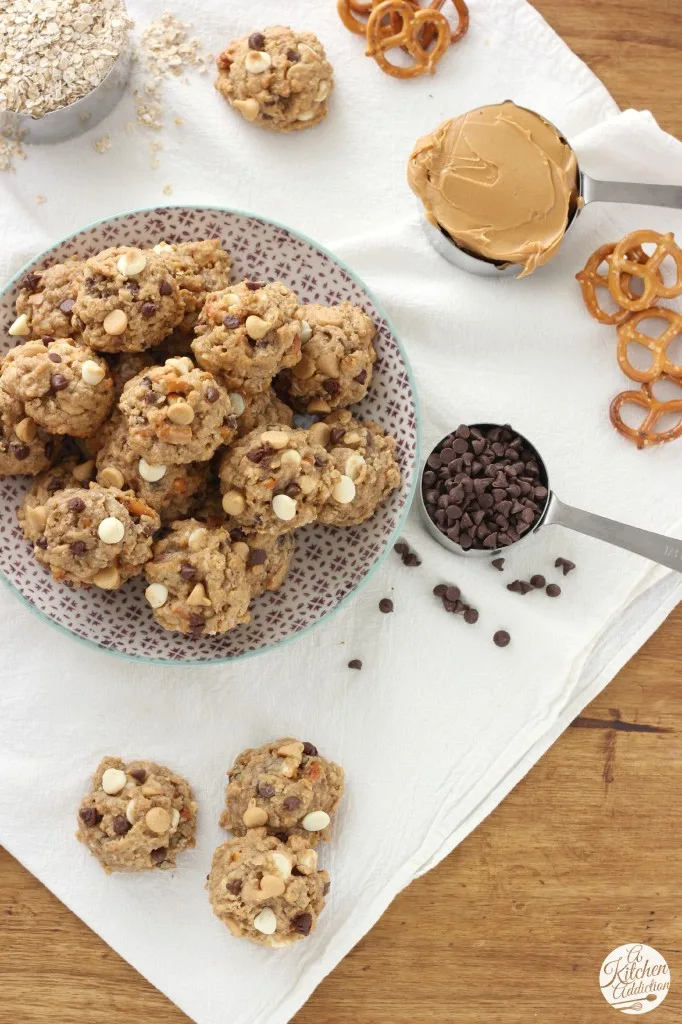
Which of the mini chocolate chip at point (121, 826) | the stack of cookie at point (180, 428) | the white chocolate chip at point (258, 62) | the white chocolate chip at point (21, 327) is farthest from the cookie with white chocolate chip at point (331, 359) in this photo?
the mini chocolate chip at point (121, 826)

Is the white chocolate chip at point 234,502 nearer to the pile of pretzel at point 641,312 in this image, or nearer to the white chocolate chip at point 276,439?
the white chocolate chip at point 276,439

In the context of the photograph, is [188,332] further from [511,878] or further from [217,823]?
[511,878]

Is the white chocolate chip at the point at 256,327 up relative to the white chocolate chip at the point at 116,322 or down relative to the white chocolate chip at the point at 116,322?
down

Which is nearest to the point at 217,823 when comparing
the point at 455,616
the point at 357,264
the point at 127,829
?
the point at 127,829

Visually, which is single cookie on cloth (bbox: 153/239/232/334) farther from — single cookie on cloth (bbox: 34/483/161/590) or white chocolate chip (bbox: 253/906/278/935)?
white chocolate chip (bbox: 253/906/278/935)

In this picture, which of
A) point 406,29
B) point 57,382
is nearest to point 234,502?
point 57,382

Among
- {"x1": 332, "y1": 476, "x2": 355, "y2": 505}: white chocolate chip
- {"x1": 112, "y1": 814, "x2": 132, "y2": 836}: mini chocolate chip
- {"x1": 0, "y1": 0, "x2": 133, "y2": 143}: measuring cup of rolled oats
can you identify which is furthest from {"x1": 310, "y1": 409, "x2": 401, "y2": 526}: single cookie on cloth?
{"x1": 0, "y1": 0, "x2": 133, "y2": 143}: measuring cup of rolled oats
